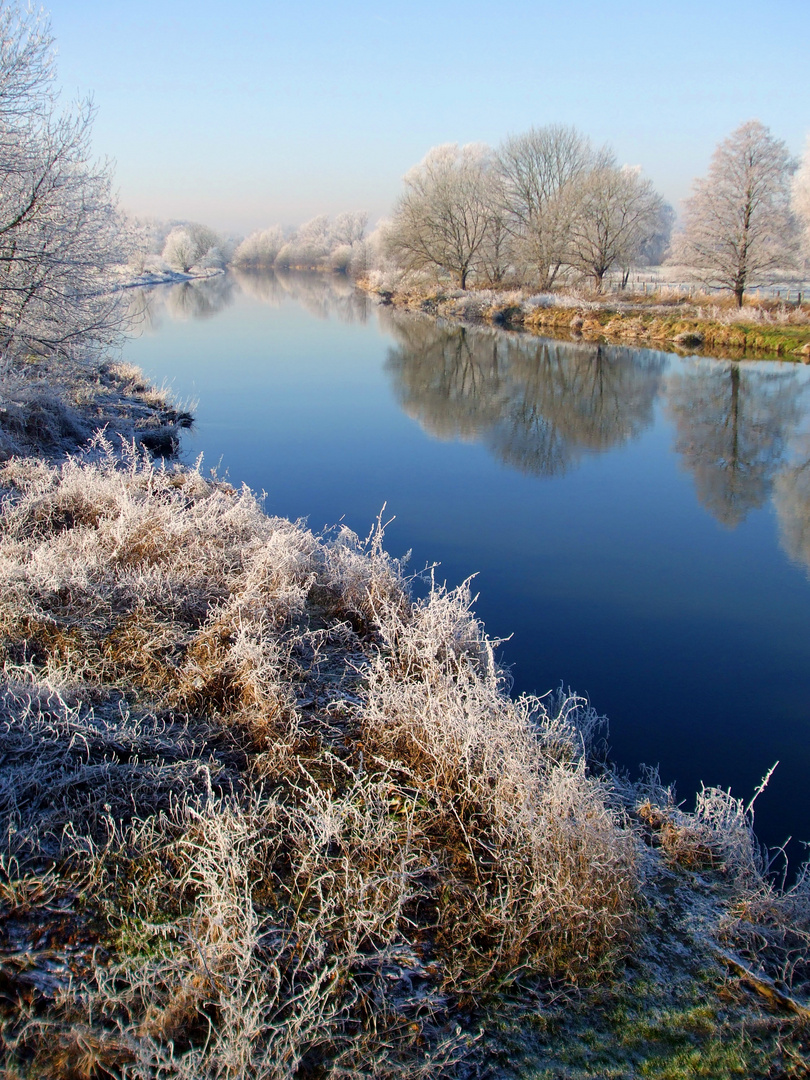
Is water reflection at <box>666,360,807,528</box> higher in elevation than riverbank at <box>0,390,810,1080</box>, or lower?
higher

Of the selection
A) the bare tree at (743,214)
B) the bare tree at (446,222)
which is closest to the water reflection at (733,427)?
the bare tree at (743,214)

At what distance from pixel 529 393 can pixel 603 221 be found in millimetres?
18232

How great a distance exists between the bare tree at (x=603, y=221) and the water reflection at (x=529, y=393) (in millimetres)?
9261

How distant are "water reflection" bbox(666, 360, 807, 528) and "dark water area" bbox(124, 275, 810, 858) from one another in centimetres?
6

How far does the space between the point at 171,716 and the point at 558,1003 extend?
7.36ft

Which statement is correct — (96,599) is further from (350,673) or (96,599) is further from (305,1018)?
(305,1018)

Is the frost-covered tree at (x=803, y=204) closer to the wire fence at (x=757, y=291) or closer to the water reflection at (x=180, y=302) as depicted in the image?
the wire fence at (x=757, y=291)

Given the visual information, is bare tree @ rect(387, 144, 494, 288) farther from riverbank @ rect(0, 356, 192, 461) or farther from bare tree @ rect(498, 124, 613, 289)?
riverbank @ rect(0, 356, 192, 461)

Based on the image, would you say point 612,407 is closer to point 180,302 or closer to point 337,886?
point 337,886

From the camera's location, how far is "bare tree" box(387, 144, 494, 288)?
114 feet

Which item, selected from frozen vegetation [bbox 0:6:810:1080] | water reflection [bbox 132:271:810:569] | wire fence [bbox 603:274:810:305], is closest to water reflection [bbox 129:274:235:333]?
water reflection [bbox 132:271:810:569]

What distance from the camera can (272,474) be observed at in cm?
1034

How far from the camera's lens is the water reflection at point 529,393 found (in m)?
12.3

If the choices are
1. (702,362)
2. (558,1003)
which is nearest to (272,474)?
(558,1003)
